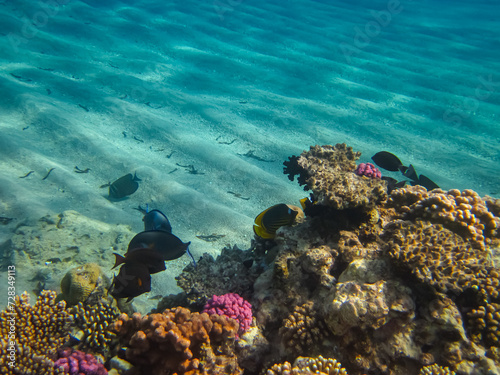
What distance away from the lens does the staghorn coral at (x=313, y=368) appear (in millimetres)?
2047

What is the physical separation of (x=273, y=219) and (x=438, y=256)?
62.2 inches

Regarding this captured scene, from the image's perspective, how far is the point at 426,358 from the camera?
84.5 inches

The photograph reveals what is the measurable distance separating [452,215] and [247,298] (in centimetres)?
222

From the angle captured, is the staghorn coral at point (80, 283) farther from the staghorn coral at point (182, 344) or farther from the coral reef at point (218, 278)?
the coral reef at point (218, 278)

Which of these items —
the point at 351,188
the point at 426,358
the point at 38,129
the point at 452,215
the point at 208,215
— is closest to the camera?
the point at 426,358

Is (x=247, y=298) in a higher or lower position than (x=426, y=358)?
lower

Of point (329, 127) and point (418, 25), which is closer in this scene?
Result: point (329, 127)

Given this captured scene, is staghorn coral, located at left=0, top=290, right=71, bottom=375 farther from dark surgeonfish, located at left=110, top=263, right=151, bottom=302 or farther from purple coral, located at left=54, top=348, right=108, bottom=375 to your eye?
dark surgeonfish, located at left=110, top=263, right=151, bottom=302

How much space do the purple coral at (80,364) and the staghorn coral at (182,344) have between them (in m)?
0.22

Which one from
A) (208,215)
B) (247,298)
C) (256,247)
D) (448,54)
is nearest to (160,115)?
(208,215)

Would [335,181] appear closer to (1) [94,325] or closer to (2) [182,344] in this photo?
(2) [182,344]

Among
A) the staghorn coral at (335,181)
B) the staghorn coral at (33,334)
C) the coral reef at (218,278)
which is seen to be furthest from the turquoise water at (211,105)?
the staghorn coral at (335,181)

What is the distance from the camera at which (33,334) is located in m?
2.55

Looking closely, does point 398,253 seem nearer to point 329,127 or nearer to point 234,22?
point 329,127
